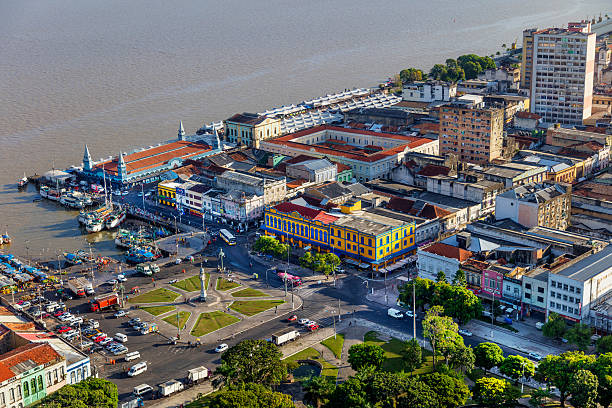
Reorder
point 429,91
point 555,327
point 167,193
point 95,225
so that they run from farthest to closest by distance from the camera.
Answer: point 429,91 → point 167,193 → point 95,225 → point 555,327

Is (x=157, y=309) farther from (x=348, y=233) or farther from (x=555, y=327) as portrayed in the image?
(x=555, y=327)

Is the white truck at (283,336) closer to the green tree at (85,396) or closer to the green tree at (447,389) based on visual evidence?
the green tree at (447,389)

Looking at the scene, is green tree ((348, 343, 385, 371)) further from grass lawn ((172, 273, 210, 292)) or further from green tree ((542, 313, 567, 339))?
grass lawn ((172, 273, 210, 292))

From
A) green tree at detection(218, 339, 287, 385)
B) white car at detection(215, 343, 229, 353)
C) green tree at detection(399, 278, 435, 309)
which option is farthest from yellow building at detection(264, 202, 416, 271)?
green tree at detection(218, 339, 287, 385)

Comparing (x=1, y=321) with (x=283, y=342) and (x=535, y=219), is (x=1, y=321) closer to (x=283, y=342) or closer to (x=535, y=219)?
(x=283, y=342)

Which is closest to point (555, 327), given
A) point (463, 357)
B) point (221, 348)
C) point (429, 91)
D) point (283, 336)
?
point (463, 357)

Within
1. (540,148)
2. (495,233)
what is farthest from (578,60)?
(495,233)
